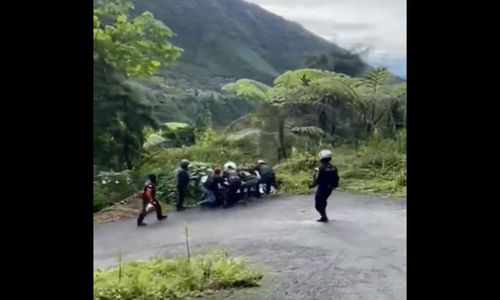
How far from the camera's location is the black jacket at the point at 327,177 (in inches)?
60.6

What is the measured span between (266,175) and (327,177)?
146 millimetres

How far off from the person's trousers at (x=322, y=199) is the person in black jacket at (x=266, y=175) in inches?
4.2

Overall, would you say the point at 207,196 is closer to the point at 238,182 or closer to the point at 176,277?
the point at 238,182

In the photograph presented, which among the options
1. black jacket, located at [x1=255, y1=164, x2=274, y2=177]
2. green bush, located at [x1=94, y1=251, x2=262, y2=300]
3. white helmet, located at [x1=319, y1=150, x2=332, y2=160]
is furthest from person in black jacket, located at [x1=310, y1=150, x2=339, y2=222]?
green bush, located at [x1=94, y1=251, x2=262, y2=300]

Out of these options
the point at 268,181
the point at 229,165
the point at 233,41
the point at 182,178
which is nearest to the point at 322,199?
the point at 268,181

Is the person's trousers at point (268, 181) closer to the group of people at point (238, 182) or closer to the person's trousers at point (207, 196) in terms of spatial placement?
the group of people at point (238, 182)

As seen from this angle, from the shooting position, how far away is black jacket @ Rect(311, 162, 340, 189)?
5.05ft

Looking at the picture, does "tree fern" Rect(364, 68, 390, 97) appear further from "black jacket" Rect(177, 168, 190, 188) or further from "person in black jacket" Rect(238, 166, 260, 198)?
"black jacket" Rect(177, 168, 190, 188)

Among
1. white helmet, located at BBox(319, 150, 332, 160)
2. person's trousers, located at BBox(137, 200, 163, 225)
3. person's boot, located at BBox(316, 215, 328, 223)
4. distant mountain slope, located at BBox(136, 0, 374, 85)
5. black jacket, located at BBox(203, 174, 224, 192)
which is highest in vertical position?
distant mountain slope, located at BBox(136, 0, 374, 85)

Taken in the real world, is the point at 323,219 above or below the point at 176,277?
above

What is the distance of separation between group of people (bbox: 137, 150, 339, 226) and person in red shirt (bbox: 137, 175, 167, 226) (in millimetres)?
47

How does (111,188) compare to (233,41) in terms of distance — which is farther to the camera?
(233,41)

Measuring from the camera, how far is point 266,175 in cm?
155
